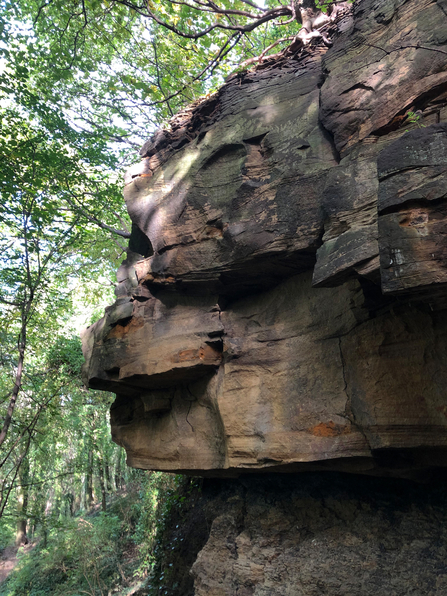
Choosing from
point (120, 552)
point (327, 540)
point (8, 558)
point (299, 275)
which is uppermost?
point (299, 275)

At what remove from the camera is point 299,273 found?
517 cm

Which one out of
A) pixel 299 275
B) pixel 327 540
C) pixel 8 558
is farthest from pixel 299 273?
pixel 8 558

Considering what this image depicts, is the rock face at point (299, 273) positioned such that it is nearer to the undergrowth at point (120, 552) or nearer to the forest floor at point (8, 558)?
the undergrowth at point (120, 552)

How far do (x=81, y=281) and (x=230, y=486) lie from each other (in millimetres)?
11187

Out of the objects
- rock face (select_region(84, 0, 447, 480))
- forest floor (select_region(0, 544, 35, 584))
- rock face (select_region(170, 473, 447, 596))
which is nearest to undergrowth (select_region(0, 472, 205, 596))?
rock face (select_region(170, 473, 447, 596))

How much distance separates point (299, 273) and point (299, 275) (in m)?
0.03

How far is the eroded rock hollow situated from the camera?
3670 mm

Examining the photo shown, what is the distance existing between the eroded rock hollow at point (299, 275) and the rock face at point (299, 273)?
17mm

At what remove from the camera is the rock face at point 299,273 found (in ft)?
12.0

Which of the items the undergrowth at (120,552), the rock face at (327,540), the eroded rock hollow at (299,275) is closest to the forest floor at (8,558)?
the undergrowth at (120,552)

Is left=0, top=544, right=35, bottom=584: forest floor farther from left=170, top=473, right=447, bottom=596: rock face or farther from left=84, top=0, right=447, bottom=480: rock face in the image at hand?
left=170, top=473, right=447, bottom=596: rock face

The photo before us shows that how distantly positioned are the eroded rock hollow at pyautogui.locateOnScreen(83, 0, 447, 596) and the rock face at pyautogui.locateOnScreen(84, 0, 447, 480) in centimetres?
2

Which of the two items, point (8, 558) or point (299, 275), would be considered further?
point (8, 558)

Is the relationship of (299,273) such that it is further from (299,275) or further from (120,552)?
(120,552)
